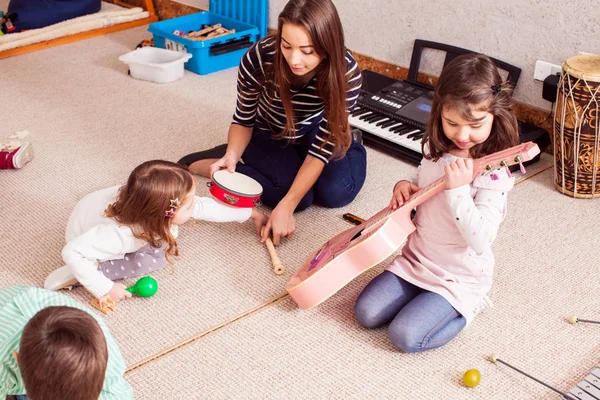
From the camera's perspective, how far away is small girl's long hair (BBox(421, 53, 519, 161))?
60.1 inches

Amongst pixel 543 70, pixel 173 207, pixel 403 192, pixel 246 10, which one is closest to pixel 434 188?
pixel 403 192

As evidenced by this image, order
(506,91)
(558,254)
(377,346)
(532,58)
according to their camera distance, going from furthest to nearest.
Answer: (532,58)
(558,254)
(377,346)
(506,91)

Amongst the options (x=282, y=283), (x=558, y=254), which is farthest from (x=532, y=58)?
(x=282, y=283)

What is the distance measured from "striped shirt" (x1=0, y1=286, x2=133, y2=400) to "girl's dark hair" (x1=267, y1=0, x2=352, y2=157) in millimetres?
936

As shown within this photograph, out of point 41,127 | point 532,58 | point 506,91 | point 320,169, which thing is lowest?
point 41,127

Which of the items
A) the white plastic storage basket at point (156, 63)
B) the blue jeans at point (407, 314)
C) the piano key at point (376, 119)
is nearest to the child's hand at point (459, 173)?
the blue jeans at point (407, 314)

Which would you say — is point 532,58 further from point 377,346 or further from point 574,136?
point 377,346

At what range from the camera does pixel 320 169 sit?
2.13m

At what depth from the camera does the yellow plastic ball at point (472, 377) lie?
1.57 metres

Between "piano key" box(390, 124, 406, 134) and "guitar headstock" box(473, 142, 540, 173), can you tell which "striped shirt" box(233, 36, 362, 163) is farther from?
"guitar headstock" box(473, 142, 540, 173)

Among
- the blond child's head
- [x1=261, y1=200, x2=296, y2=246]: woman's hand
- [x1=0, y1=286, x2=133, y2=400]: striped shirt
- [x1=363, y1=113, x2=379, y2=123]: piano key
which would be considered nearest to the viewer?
the blond child's head

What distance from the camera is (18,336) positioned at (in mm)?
1262

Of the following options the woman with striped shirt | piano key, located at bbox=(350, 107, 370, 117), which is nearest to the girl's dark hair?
the woman with striped shirt

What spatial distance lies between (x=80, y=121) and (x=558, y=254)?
6.45 feet
